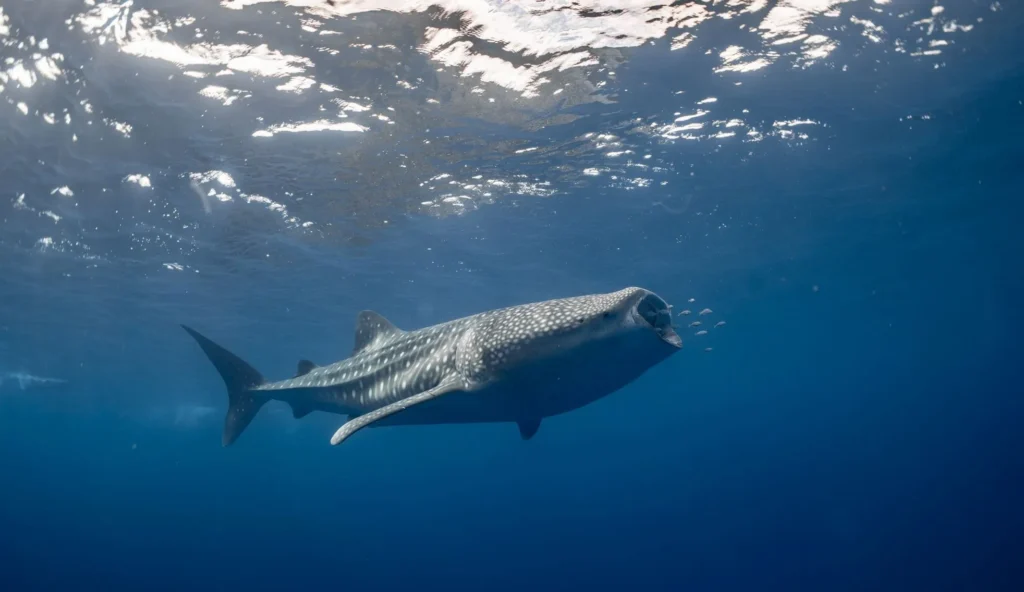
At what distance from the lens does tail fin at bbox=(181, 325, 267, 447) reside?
8672mm

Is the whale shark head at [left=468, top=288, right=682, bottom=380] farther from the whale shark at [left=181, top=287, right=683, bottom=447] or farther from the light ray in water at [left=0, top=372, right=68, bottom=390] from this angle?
the light ray in water at [left=0, top=372, right=68, bottom=390]

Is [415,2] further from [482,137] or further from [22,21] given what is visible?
[22,21]

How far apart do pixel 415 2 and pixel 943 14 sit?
10.5 m

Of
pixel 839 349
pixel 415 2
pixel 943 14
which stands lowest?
pixel 839 349

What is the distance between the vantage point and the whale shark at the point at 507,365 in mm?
4410

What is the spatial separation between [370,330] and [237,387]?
2.37m

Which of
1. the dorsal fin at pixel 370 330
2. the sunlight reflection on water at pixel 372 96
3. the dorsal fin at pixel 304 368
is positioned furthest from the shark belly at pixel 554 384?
the sunlight reflection on water at pixel 372 96

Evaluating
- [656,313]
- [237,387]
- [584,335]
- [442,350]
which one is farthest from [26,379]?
[656,313]

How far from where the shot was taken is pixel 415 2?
8312 millimetres

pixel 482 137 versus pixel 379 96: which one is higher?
pixel 379 96

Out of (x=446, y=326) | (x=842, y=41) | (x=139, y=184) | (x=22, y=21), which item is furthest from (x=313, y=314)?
(x=842, y=41)

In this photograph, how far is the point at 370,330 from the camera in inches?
347

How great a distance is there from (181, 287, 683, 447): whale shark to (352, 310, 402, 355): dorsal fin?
1.25 ft

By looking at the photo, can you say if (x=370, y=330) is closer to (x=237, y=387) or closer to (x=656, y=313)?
(x=237, y=387)
